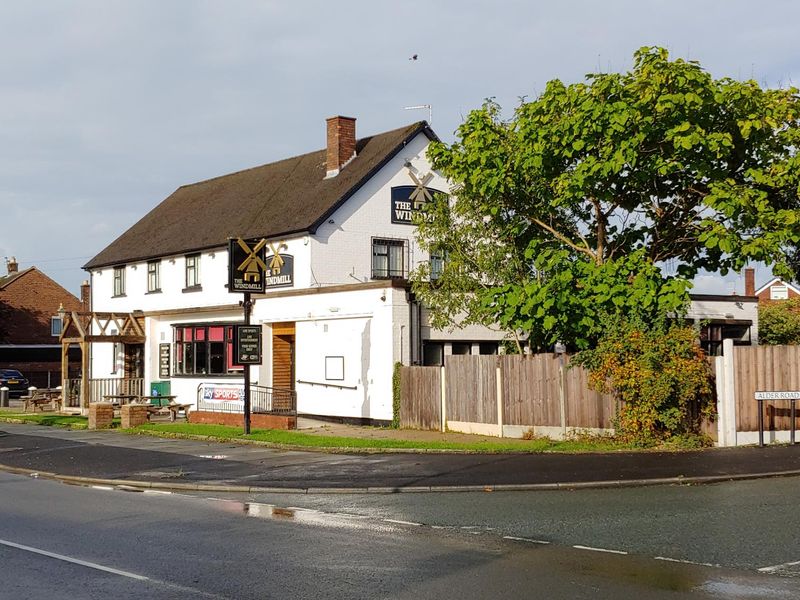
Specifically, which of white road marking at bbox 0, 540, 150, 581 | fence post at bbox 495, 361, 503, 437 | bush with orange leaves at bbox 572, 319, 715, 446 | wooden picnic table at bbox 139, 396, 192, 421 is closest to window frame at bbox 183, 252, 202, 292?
wooden picnic table at bbox 139, 396, 192, 421

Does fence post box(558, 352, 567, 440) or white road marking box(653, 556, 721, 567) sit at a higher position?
fence post box(558, 352, 567, 440)

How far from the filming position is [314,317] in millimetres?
30719

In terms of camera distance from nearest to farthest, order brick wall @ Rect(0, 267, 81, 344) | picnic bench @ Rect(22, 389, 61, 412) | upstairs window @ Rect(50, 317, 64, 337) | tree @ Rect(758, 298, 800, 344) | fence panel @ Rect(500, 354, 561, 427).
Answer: fence panel @ Rect(500, 354, 561, 427)
picnic bench @ Rect(22, 389, 61, 412)
tree @ Rect(758, 298, 800, 344)
brick wall @ Rect(0, 267, 81, 344)
upstairs window @ Rect(50, 317, 64, 337)

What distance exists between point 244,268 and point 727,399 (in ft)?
42.3

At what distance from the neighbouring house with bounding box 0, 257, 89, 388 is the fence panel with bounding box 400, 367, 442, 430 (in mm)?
43421

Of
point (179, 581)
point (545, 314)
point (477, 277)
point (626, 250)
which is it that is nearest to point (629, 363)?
point (545, 314)

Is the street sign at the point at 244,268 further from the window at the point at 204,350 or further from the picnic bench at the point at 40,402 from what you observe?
the picnic bench at the point at 40,402

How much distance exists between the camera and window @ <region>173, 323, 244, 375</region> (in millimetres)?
35344

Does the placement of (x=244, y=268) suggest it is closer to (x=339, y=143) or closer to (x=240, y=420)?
(x=240, y=420)

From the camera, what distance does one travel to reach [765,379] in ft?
69.3

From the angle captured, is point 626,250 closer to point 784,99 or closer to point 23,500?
point 784,99

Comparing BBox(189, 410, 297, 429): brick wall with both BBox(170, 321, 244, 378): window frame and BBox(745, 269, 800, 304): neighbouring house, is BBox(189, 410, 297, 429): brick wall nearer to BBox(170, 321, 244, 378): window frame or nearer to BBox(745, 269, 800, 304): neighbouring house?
BBox(170, 321, 244, 378): window frame

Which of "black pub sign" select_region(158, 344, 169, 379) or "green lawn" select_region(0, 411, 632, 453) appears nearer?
"green lawn" select_region(0, 411, 632, 453)

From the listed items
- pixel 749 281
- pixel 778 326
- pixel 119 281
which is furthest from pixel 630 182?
pixel 749 281
